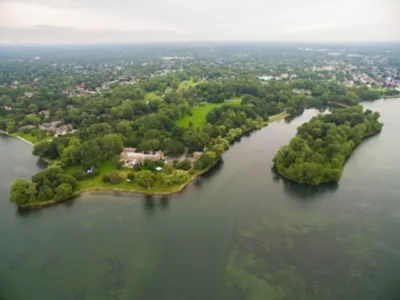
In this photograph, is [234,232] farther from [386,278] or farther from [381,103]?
[381,103]

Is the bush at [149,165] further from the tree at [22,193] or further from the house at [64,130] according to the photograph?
the house at [64,130]

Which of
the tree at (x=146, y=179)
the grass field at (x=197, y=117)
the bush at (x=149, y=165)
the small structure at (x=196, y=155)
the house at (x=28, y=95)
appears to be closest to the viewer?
the tree at (x=146, y=179)

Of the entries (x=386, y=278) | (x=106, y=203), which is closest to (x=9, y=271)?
(x=106, y=203)

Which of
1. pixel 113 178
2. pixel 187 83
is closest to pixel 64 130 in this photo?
pixel 113 178

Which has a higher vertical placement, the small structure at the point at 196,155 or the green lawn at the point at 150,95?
the small structure at the point at 196,155

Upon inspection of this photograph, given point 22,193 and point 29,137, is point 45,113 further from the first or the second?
point 22,193

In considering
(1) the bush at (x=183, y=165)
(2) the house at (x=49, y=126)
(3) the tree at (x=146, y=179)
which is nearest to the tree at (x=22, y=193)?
(3) the tree at (x=146, y=179)

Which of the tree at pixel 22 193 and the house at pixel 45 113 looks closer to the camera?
the tree at pixel 22 193
